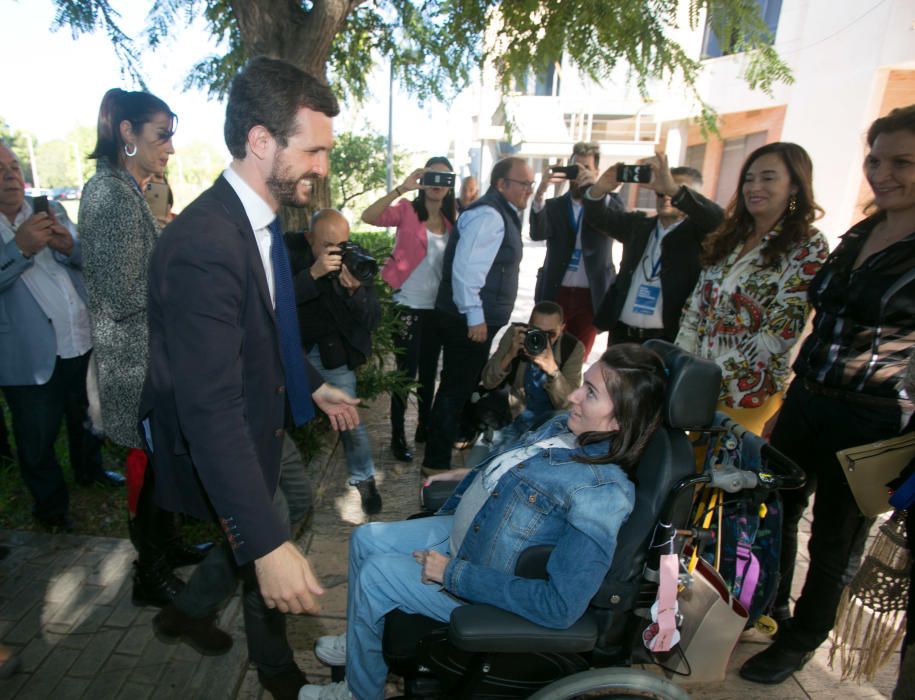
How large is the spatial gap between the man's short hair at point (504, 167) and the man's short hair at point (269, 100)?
2.13m

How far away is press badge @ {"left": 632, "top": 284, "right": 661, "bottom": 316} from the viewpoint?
11.5 feet

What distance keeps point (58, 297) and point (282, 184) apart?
74.6 inches

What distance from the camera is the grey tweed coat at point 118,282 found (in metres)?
2.32

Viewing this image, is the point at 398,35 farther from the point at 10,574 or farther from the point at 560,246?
the point at 10,574

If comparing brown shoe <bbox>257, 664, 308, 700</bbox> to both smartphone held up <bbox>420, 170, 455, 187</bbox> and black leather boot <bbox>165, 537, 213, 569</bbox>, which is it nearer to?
black leather boot <bbox>165, 537, 213, 569</bbox>

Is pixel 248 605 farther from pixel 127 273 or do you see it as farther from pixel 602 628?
pixel 127 273

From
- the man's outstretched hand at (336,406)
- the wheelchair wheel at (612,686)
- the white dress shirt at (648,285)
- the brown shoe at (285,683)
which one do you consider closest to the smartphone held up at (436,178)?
the white dress shirt at (648,285)

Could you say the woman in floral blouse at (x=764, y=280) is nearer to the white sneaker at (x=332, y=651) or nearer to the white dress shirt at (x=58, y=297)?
the white sneaker at (x=332, y=651)

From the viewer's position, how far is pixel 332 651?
6.91ft

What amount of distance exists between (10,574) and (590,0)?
3.91 metres

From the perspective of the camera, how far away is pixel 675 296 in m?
3.43

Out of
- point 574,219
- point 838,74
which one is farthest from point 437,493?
point 838,74

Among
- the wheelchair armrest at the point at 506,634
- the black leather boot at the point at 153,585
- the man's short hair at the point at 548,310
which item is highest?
the man's short hair at the point at 548,310

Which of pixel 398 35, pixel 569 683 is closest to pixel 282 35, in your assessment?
pixel 398 35
